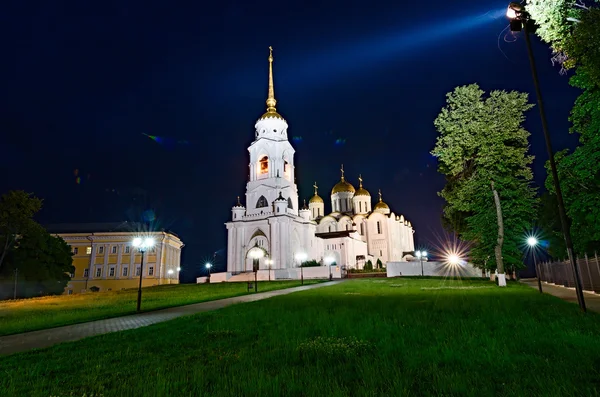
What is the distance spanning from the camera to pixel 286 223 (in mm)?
54031

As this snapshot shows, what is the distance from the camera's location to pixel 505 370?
471 centimetres

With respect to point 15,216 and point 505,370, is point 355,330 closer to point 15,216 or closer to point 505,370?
point 505,370

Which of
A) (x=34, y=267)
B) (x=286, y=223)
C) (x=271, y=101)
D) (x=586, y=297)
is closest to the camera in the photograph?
(x=586, y=297)

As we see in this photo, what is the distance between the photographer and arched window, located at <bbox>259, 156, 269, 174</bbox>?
6092 centimetres

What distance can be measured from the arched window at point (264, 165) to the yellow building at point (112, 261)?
2330cm

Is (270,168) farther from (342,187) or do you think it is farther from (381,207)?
(381,207)

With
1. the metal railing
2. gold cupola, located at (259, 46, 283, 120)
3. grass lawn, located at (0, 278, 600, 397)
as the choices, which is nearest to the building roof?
gold cupola, located at (259, 46, 283, 120)

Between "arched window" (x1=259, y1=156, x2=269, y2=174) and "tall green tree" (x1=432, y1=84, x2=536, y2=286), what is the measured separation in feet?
128

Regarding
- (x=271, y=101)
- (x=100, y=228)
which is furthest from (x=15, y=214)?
(x=271, y=101)

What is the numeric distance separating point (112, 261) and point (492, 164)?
66.5 meters

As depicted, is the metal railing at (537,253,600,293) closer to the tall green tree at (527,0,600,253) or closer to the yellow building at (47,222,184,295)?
the tall green tree at (527,0,600,253)

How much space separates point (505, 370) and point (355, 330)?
356cm

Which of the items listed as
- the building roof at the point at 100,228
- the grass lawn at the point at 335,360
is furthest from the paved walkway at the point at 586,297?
the building roof at the point at 100,228

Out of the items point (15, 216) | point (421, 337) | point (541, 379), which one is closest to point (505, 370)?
point (541, 379)
